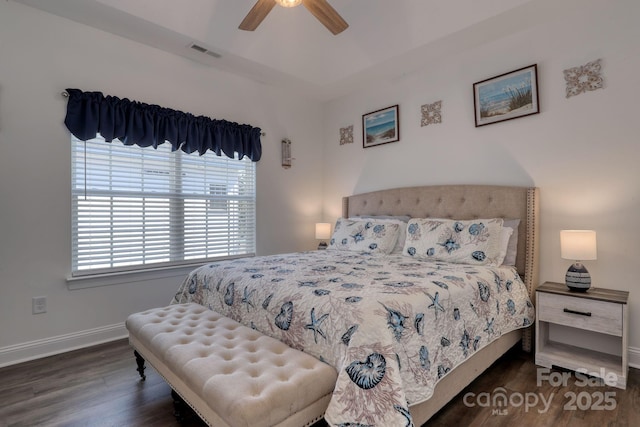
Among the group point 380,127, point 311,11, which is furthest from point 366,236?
point 311,11

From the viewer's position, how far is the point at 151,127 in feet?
9.91

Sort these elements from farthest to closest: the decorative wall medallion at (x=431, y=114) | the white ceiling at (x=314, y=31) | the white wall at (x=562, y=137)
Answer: the decorative wall medallion at (x=431, y=114)
the white ceiling at (x=314, y=31)
the white wall at (x=562, y=137)

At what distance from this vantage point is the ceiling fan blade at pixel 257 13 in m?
2.12

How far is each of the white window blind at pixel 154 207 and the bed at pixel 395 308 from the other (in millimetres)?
898

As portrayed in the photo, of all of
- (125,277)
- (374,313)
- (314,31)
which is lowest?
(125,277)

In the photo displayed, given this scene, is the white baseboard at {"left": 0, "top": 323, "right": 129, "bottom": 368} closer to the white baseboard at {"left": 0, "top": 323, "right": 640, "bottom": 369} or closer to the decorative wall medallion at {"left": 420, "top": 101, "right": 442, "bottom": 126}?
the white baseboard at {"left": 0, "top": 323, "right": 640, "bottom": 369}

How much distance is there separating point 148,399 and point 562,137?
350 cm

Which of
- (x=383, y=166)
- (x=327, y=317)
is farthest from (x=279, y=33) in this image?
(x=327, y=317)

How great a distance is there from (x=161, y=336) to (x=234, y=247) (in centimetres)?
207

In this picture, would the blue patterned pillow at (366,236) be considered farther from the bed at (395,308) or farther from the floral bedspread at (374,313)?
the floral bedspread at (374,313)

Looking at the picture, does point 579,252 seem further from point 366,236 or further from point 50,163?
point 50,163

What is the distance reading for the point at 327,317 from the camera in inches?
59.9

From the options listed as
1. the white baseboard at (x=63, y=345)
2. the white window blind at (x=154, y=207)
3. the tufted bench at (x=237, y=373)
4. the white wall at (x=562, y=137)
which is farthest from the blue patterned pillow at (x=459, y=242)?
the white window blind at (x=154, y=207)

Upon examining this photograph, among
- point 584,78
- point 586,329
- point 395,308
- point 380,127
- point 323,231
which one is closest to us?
point 395,308
